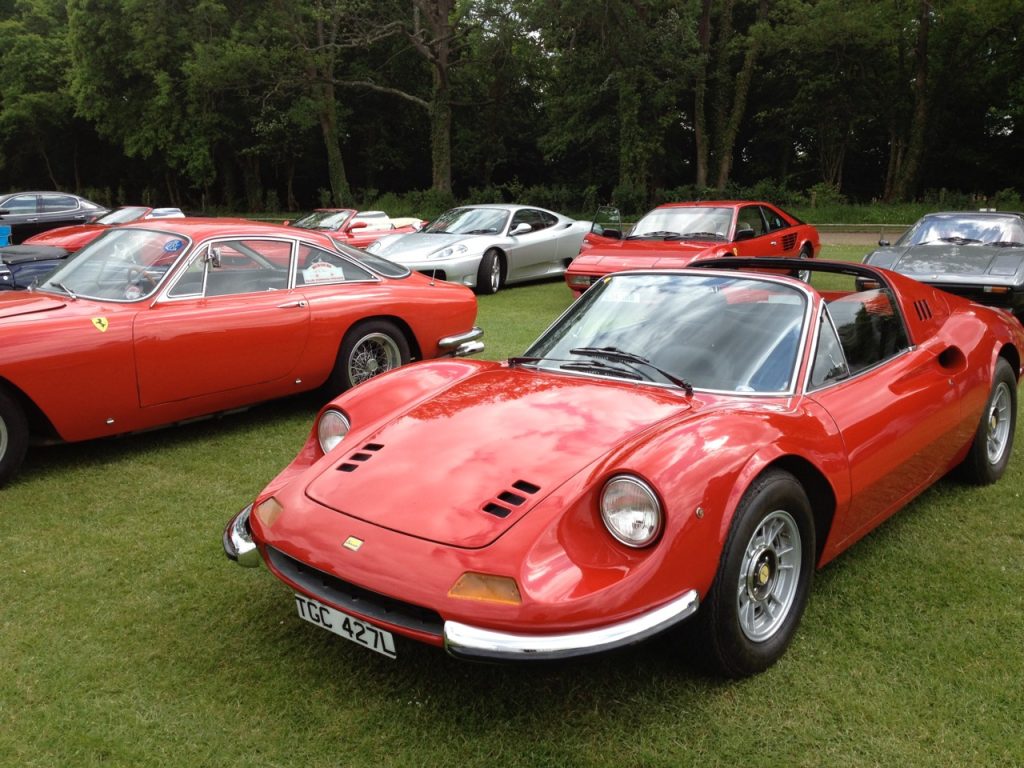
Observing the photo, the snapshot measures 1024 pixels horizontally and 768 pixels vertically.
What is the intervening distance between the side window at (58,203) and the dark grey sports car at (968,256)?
15.3 metres

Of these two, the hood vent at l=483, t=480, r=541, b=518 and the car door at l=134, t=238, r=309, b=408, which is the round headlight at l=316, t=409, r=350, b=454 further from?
the car door at l=134, t=238, r=309, b=408

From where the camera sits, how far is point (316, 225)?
559 inches

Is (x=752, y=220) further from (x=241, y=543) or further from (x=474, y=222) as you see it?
(x=241, y=543)

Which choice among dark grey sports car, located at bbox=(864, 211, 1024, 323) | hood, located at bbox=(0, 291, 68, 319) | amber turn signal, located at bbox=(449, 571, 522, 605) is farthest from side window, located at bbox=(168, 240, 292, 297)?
dark grey sports car, located at bbox=(864, 211, 1024, 323)

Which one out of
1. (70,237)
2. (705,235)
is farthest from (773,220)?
(70,237)

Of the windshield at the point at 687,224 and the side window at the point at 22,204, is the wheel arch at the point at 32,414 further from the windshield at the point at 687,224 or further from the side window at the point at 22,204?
the side window at the point at 22,204

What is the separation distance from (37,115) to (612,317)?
40.7 m

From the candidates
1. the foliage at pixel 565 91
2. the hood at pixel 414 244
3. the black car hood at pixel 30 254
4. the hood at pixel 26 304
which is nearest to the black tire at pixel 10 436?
the hood at pixel 26 304

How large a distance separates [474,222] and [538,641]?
10.4 meters

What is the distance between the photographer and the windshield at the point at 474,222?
11.8 meters

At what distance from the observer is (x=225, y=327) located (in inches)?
191

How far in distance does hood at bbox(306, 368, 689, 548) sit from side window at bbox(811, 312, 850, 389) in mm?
609

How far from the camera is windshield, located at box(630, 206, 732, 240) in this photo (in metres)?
9.52

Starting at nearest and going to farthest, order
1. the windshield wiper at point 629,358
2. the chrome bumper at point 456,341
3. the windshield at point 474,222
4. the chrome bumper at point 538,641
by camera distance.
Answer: the chrome bumper at point 538,641
the windshield wiper at point 629,358
the chrome bumper at point 456,341
the windshield at point 474,222
